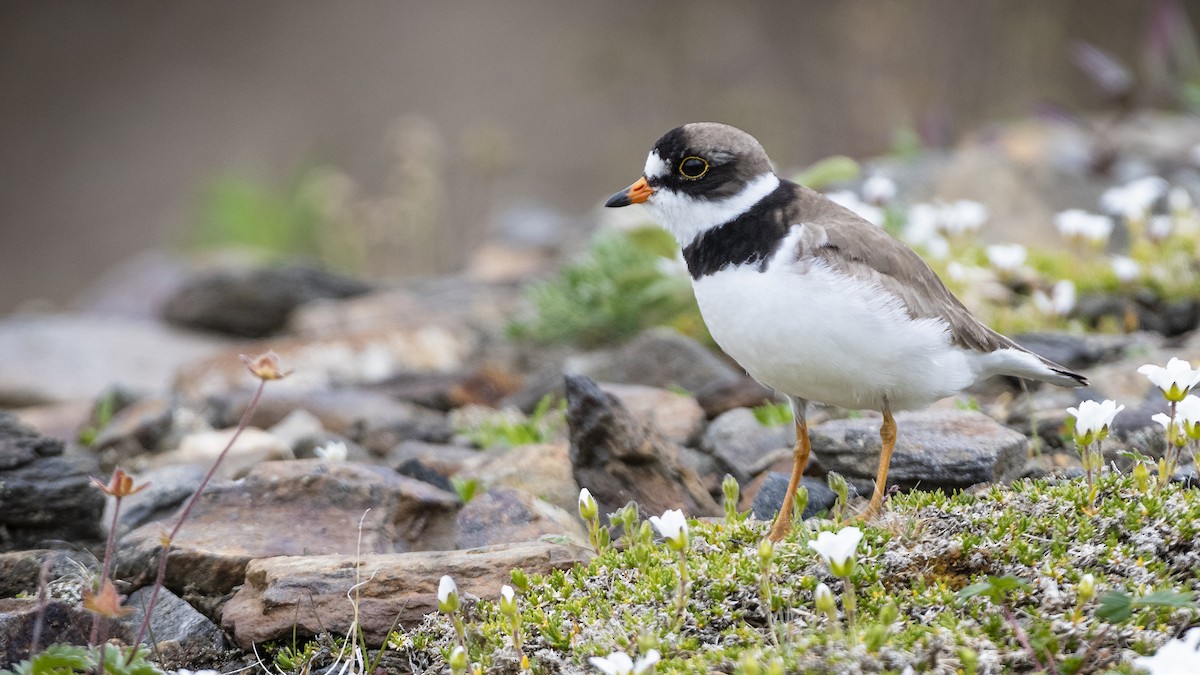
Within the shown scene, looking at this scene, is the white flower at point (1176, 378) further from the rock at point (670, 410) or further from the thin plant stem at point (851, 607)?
the rock at point (670, 410)

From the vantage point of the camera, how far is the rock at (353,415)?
20.4 feet

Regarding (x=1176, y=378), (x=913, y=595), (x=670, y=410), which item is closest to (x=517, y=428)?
(x=670, y=410)

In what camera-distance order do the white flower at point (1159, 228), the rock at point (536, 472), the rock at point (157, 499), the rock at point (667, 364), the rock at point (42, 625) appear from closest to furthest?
the rock at point (42, 625), the rock at point (157, 499), the rock at point (536, 472), the rock at point (667, 364), the white flower at point (1159, 228)

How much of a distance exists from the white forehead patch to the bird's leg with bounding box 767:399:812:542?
3.12 feet

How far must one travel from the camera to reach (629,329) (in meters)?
7.77

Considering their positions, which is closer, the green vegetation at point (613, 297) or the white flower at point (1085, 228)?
the white flower at point (1085, 228)

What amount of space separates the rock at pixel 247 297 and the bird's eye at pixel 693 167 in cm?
581

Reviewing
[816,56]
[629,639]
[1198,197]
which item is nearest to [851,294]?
[629,639]

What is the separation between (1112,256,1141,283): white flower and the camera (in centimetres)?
678

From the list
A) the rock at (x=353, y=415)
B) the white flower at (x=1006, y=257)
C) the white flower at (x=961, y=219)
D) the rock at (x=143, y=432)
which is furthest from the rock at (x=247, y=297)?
the white flower at (x=1006, y=257)

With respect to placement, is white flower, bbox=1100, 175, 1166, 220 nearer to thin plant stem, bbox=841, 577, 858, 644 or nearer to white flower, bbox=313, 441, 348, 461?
white flower, bbox=313, 441, 348, 461

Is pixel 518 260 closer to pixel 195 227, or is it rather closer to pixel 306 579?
pixel 195 227

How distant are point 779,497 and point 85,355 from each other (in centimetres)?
605

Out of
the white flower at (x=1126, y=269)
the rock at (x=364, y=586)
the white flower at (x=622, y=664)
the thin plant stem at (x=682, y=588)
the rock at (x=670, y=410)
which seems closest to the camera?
the white flower at (x=622, y=664)
